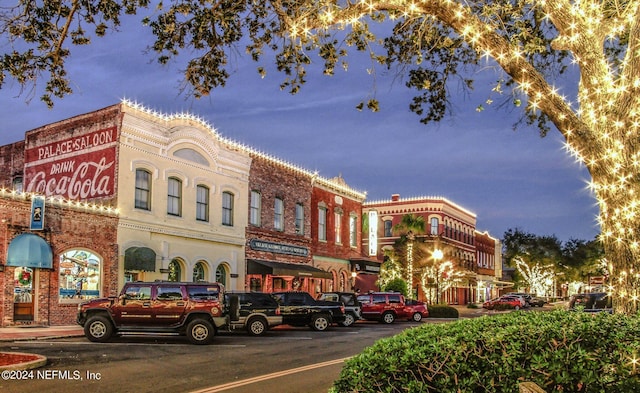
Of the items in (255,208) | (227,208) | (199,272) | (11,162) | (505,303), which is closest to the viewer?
(199,272)

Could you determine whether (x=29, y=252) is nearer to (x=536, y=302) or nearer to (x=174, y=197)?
(x=174, y=197)

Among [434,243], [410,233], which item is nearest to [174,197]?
[410,233]

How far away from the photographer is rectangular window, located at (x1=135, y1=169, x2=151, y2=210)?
27719mm

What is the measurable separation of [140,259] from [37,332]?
6.38 m

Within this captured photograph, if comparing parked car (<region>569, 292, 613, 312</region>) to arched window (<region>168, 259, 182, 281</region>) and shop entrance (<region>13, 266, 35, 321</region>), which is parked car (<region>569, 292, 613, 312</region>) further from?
shop entrance (<region>13, 266, 35, 321</region>)

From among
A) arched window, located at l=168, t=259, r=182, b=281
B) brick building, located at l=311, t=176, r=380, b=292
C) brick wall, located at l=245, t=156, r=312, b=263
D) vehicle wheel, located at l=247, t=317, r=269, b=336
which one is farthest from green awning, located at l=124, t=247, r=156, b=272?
brick building, located at l=311, t=176, r=380, b=292

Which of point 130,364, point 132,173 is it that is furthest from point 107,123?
point 130,364

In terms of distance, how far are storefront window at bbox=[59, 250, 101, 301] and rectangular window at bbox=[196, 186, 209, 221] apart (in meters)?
7.07

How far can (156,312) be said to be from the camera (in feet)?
63.3

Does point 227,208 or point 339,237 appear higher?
point 227,208

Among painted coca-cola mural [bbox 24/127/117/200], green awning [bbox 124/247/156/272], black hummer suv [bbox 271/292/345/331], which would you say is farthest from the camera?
painted coca-cola mural [bbox 24/127/117/200]

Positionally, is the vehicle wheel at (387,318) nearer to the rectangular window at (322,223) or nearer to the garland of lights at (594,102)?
the rectangular window at (322,223)

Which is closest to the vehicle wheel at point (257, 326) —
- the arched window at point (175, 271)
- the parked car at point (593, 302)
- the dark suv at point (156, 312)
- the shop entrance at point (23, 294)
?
the dark suv at point (156, 312)

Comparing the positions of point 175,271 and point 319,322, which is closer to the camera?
point 319,322
